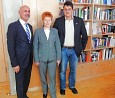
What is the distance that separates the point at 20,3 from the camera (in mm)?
2611

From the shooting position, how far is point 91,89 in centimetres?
311

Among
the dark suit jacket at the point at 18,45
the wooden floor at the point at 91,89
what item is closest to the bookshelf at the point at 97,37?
the wooden floor at the point at 91,89

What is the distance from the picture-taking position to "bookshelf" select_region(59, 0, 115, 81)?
11.3 feet

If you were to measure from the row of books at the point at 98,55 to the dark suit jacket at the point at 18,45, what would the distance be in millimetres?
1494

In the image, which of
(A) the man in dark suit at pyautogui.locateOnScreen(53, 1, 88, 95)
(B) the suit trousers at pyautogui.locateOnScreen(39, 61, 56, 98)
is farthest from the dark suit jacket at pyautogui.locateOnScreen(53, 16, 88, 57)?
(B) the suit trousers at pyautogui.locateOnScreen(39, 61, 56, 98)

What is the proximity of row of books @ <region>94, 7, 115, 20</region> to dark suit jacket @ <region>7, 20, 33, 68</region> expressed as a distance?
1.86 m

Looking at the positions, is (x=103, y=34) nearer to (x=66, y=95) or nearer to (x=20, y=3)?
(x=66, y=95)

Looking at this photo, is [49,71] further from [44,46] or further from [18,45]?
[18,45]

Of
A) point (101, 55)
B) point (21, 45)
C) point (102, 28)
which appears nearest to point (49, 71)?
point (21, 45)

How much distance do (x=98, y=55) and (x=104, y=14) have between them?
0.95 meters

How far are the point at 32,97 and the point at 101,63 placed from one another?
70.7 inches

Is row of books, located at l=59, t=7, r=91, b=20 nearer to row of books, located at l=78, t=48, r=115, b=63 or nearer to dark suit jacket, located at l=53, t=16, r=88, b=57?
dark suit jacket, located at l=53, t=16, r=88, b=57

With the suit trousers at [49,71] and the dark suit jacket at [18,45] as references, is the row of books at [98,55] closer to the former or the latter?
the suit trousers at [49,71]

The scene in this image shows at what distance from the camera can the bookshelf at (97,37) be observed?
136 inches
